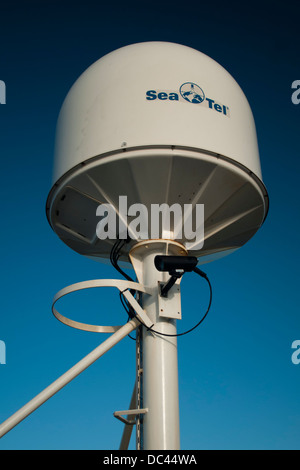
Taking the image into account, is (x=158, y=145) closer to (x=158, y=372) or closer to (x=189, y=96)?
(x=189, y=96)

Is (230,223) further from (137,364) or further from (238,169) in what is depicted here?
(137,364)

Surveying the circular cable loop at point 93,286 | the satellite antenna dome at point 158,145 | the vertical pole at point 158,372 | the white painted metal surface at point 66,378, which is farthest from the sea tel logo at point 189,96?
the white painted metal surface at point 66,378

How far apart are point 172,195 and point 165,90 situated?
1.21 m

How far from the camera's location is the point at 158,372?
17.7ft

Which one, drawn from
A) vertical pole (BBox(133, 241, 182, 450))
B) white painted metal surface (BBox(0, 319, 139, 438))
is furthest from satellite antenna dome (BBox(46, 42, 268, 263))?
white painted metal surface (BBox(0, 319, 139, 438))

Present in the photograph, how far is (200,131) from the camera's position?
217 inches

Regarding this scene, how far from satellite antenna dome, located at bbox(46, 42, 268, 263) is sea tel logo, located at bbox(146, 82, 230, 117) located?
0.01 metres

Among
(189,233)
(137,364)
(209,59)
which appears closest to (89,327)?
(137,364)

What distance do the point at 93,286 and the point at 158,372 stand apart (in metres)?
1.17
